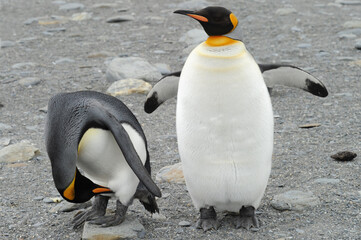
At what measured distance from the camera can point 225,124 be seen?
9.21 feet

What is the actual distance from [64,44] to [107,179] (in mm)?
4354

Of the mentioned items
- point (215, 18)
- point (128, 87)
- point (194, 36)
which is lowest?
point (194, 36)

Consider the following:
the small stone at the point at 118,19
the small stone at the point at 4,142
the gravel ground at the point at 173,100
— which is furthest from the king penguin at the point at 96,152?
the small stone at the point at 118,19

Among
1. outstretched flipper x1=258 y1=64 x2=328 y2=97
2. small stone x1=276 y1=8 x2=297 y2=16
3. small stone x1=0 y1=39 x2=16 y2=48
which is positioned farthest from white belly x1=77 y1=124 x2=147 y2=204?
small stone x1=276 y1=8 x2=297 y2=16

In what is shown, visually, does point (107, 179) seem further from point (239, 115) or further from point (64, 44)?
point (64, 44)

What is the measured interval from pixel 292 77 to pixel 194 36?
359cm

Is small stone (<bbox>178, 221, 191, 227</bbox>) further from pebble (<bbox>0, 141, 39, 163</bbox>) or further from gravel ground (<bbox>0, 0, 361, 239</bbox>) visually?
pebble (<bbox>0, 141, 39, 163</bbox>)

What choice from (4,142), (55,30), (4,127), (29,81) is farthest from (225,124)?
(55,30)

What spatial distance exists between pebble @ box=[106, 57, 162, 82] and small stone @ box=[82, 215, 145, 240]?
8.71ft

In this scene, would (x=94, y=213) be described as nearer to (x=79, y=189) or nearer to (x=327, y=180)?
(x=79, y=189)

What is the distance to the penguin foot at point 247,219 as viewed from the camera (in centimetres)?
295

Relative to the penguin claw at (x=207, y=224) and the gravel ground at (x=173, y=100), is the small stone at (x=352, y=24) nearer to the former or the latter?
the gravel ground at (x=173, y=100)

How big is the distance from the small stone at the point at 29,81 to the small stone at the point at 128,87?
0.76 m

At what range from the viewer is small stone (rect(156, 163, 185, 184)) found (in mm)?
3604
